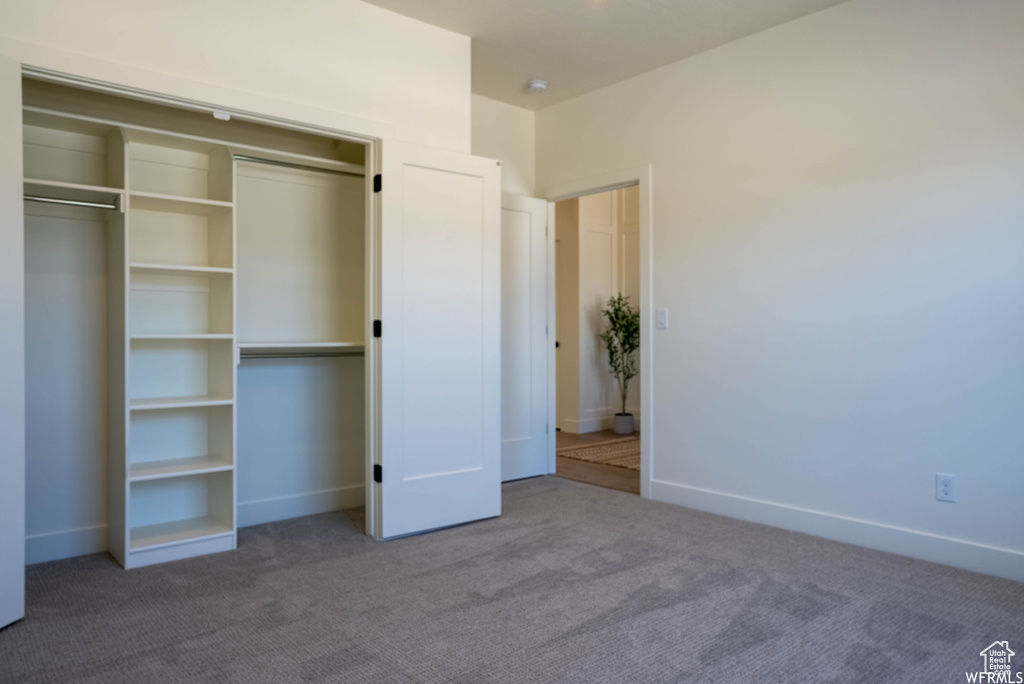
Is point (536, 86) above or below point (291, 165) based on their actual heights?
above

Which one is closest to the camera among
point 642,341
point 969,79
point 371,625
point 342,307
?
point 371,625

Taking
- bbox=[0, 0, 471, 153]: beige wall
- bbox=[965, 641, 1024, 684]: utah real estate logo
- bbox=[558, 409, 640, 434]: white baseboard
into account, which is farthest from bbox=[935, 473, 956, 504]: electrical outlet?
bbox=[558, 409, 640, 434]: white baseboard

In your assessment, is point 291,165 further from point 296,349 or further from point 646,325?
point 646,325

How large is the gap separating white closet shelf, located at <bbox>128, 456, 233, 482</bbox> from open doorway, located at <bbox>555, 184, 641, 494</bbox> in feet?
13.1

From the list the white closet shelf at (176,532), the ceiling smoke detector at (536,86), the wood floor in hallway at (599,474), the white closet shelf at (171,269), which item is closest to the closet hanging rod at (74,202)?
the white closet shelf at (171,269)

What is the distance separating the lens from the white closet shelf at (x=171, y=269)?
117 inches

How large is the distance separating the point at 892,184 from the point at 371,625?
3.03 m

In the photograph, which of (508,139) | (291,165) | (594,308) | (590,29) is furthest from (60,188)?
(594,308)

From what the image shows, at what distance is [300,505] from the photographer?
382cm

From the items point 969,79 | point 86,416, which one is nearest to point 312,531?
point 86,416

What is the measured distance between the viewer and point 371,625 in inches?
94.0

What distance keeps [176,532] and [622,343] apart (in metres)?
4.85

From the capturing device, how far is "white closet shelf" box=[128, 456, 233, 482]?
9.86 ft

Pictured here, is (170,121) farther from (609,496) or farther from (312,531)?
(609,496)
